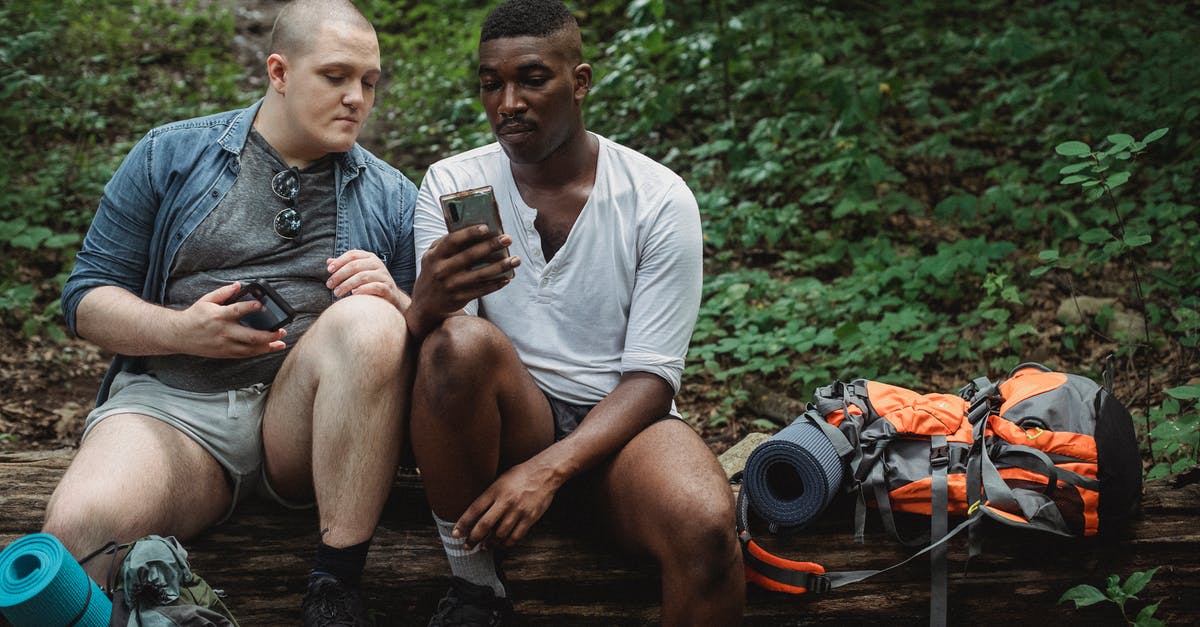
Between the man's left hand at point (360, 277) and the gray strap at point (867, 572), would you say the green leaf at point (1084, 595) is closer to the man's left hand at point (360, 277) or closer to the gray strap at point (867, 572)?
the gray strap at point (867, 572)

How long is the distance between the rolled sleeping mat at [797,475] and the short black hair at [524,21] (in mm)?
1400

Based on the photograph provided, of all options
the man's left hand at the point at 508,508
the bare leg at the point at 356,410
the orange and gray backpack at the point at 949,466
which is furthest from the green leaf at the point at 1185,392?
the bare leg at the point at 356,410

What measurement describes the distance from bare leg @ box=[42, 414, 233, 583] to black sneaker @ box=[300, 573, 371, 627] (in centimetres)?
44

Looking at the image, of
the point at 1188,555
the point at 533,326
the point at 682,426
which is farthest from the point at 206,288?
the point at 1188,555

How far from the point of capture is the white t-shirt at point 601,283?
9.24ft

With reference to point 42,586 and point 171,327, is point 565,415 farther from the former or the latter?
point 42,586

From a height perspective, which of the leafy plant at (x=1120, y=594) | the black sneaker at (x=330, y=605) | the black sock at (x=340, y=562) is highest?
the black sock at (x=340, y=562)

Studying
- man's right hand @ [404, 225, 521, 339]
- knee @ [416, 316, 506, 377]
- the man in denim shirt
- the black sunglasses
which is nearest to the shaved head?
the man in denim shirt

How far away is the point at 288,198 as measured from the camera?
9.58 feet

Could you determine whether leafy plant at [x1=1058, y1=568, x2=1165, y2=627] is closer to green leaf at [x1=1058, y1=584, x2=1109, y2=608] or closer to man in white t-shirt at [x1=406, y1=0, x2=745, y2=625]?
green leaf at [x1=1058, y1=584, x2=1109, y2=608]

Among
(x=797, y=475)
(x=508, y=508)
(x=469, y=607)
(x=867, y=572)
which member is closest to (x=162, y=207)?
(x=508, y=508)

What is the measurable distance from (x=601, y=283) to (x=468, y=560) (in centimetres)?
90

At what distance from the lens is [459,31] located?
9656 millimetres

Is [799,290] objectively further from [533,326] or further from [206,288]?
[206,288]
